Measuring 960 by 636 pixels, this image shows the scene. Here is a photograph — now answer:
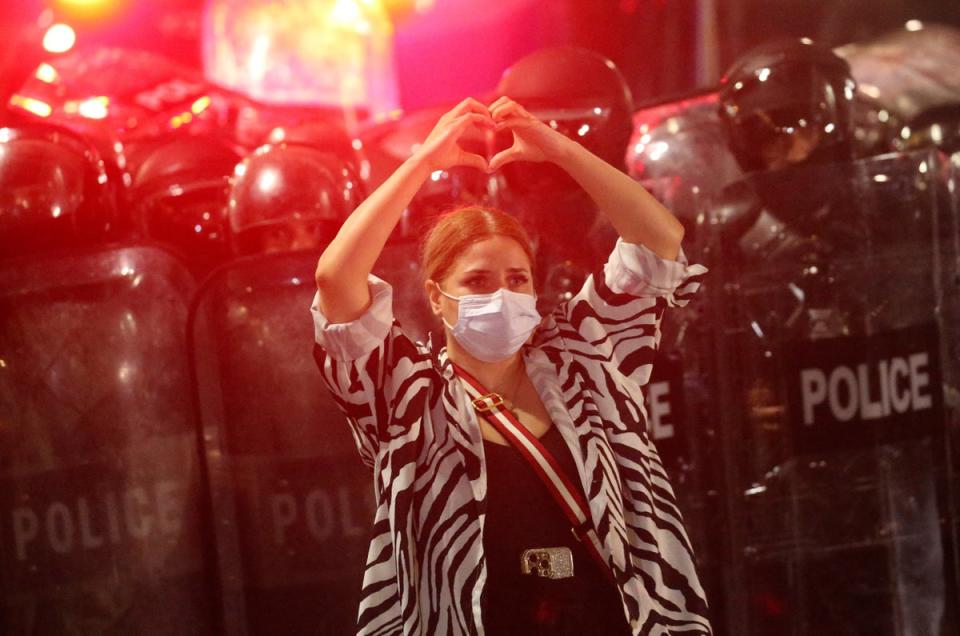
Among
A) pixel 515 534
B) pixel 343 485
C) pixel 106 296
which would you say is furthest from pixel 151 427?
pixel 515 534

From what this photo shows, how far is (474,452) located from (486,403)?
12 cm

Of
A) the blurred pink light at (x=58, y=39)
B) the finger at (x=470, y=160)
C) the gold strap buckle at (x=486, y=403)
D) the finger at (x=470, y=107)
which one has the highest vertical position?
the blurred pink light at (x=58, y=39)

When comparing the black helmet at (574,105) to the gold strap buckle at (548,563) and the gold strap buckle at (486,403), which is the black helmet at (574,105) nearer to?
the gold strap buckle at (486,403)

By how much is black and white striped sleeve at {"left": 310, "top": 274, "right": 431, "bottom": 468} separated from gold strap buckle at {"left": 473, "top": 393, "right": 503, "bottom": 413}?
0.11m

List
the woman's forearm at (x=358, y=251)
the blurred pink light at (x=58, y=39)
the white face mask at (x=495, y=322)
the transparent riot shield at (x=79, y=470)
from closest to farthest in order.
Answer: the woman's forearm at (x=358, y=251) → the white face mask at (x=495, y=322) → the transparent riot shield at (x=79, y=470) → the blurred pink light at (x=58, y=39)

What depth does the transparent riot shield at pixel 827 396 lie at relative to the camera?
3.23m

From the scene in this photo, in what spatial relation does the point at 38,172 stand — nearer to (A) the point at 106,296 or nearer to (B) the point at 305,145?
(A) the point at 106,296

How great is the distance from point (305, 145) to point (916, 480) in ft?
7.65

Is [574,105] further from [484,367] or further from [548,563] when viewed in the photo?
[548,563]

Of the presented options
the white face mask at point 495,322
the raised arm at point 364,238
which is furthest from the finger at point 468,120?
the white face mask at point 495,322

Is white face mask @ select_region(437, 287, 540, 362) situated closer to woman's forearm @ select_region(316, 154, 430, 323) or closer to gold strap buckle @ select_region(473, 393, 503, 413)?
gold strap buckle @ select_region(473, 393, 503, 413)

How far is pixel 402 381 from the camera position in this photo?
6.75 ft

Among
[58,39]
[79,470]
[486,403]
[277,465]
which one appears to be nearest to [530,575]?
[486,403]

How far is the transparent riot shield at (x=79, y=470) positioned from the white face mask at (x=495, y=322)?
1325 mm
